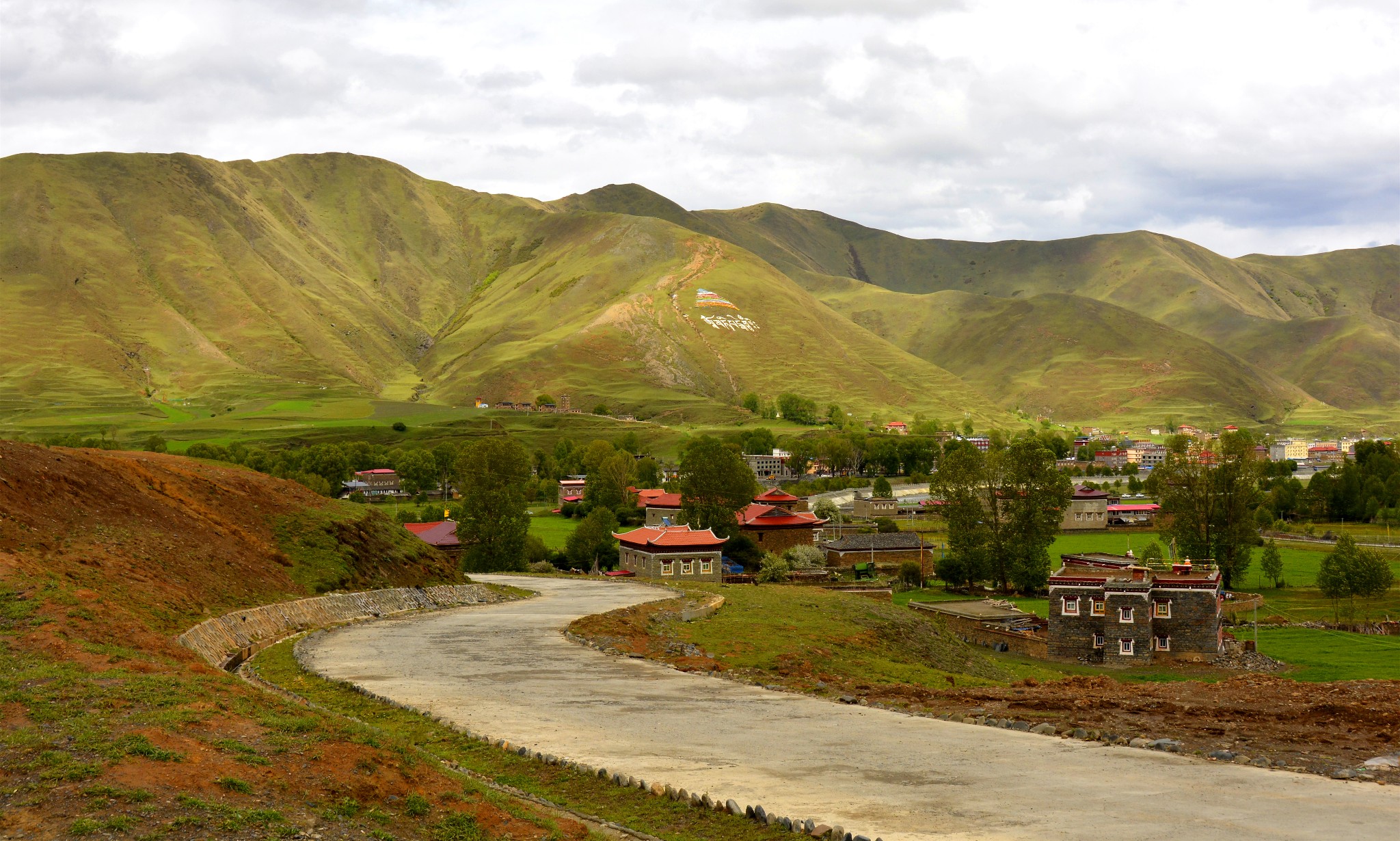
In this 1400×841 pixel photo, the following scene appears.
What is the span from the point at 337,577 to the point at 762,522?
51312mm

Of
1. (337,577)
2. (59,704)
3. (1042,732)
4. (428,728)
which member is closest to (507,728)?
(428,728)

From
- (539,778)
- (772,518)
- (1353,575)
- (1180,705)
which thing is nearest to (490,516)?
(772,518)

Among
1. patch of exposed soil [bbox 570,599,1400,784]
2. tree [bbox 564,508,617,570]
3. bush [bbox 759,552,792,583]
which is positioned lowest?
bush [bbox 759,552,792,583]

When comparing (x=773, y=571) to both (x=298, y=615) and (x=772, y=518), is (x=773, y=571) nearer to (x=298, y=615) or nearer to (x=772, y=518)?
(x=772, y=518)

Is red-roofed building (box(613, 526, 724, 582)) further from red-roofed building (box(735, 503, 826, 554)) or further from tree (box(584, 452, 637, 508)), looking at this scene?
tree (box(584, 452, 637, 508))

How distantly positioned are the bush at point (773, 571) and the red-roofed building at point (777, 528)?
7813 mm

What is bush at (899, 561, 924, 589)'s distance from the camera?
83625mm

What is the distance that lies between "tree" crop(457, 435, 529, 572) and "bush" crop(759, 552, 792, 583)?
58.0 ft

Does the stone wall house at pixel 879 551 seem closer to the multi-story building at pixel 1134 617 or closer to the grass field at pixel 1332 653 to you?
the grass field at pixel 1332 653

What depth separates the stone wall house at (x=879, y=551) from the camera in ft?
301

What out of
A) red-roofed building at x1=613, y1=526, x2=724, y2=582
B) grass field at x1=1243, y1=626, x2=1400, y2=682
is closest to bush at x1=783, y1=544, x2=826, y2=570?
red-roofed building at x1=613, y1=526, x2=724, y2=582

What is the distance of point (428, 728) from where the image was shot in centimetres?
2192

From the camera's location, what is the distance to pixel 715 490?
3334 inches

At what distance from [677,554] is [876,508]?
68.2 meters
